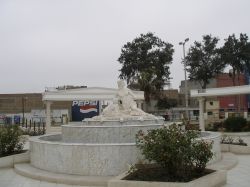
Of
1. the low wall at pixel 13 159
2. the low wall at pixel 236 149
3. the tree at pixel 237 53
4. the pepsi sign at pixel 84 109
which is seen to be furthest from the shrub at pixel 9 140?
the tree at pixel 237 53

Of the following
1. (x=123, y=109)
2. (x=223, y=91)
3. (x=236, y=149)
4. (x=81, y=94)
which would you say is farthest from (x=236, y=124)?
(x=123, y=109)

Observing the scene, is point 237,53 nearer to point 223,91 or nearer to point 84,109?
point 223,91

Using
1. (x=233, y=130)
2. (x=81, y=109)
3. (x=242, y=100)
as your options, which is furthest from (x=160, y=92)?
(x=233, y=130)

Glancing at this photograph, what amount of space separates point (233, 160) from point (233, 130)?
16.1 metres

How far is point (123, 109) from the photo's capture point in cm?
1523

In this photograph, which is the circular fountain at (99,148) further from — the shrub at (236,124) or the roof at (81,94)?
the shrub at (236,124)

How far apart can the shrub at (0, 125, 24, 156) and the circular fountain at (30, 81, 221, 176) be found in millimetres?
2018

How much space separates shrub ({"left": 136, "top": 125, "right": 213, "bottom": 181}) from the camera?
8.83m

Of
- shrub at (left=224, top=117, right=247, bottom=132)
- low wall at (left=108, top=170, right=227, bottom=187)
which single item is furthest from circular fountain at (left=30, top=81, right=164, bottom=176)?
shrub at (left=224, top=117, right=247, bottom=132)

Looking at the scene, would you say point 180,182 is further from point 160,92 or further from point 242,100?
point 242,100

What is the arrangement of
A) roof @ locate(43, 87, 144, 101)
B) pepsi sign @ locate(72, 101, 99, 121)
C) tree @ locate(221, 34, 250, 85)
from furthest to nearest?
1. pepsi sign @ locate(72, 101, 99, 121)
2. tree @ locate(221, 34, 250, 85)
3. roof @ locate(43, 87, 144, 101)

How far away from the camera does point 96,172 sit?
10.4 metres

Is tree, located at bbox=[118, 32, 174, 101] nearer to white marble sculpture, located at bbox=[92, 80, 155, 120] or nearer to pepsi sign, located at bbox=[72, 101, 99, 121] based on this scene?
pepsi sign, located at bbox=[72, 101, 99, 121]

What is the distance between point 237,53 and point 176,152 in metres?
34.9
